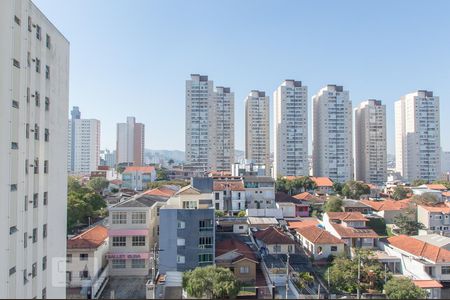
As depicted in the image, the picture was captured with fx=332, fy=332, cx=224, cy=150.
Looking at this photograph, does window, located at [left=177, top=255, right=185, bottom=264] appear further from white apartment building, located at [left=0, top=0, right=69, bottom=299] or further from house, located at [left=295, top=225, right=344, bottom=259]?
house, located at [left=295, top=225, right=344, bottom=259]

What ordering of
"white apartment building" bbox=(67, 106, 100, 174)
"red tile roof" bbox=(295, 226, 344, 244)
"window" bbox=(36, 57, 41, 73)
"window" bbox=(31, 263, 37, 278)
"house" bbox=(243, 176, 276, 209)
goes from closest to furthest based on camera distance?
"window" bbox=(31, 263, 37, 278), "window" bbox=(36, 57, 41, 73), "red tile roof" bbox=(295, 226, 344, 244), "house" bbox=(243, 176, 276, 209), "white apartment building" bbox=(67, 106, 100, 174)

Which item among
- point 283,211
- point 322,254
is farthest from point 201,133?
point 322,254

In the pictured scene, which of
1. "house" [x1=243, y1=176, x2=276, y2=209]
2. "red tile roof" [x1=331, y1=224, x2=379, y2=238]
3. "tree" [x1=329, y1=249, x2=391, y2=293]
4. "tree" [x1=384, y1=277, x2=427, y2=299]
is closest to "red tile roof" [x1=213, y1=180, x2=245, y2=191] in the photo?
"house" [x1=243, y1=176, x2=276, y2=209]

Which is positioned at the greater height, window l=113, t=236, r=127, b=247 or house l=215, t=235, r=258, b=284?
window l=113, t=236, r=127, b=247

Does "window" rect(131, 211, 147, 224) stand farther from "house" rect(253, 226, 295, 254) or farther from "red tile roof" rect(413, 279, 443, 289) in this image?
"red tile roof" rect(413, 279, 443, 289)

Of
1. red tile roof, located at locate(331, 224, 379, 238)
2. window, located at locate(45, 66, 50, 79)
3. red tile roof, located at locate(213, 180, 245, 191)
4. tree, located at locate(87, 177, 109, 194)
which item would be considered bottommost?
red tile roof, located at locate(331, 224, 379, 238)

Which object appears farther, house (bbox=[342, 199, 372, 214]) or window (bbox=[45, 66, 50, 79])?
house (bbox=[342, 199, 372, 214])

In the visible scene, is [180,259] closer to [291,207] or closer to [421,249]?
[421,249]

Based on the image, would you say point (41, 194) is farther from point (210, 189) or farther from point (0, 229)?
point (210, 189)

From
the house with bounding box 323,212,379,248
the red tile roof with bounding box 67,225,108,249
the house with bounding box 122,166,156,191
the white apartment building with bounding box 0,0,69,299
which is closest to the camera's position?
the white apartment building with bounding box 0,0,69,299
